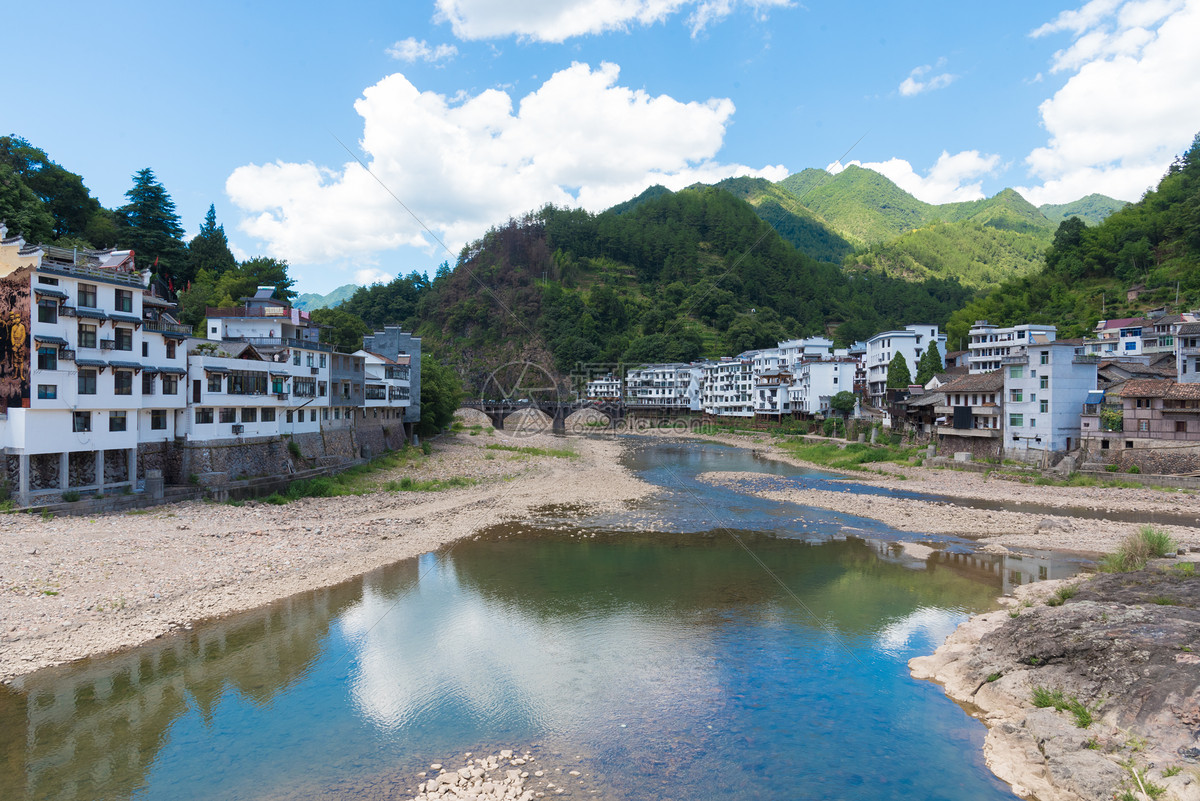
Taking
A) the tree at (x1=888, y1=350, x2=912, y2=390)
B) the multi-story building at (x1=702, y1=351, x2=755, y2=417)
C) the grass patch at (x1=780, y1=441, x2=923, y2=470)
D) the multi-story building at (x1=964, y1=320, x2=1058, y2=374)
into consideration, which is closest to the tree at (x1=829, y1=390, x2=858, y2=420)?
the tree at (x1=888, y1=350, x2=912, y2=390)

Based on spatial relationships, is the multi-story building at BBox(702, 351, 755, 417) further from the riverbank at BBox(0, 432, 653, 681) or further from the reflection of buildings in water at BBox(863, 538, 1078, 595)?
the reflection of buildings in water at BBox(863, 538, 1078, 595)

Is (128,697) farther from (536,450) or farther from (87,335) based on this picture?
(536,450)

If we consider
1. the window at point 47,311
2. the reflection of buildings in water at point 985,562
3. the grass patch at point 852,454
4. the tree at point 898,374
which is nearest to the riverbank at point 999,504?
the reflection of buildings in water at point 985,562

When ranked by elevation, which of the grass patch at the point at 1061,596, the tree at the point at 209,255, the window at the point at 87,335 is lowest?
the grass patch at the point at 1061,596

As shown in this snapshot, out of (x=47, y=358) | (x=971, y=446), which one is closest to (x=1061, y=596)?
(x=971, y=446)

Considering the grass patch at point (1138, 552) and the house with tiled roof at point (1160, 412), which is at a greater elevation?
the house with tiled roof at point (1160, 412)

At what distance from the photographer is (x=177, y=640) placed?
48.8 ft

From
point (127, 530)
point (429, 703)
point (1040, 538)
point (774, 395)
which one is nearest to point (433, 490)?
point (127, 530)

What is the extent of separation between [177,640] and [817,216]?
209 m

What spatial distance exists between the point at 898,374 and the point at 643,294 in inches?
2886

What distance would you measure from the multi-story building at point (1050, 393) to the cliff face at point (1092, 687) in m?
25.8

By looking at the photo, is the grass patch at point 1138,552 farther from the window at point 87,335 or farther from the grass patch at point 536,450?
the grass patch at point 536,450

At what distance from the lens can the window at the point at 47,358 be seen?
22.2 metres

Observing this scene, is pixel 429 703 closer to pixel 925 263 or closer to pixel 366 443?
pixel 366 443
